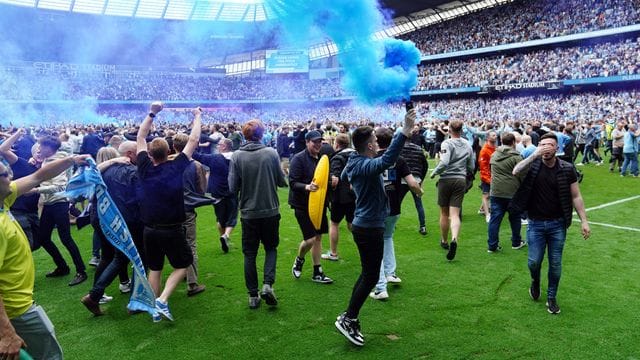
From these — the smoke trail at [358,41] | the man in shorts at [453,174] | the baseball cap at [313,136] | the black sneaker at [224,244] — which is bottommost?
the black sneaker at [224,244]

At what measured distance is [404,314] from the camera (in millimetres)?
4824

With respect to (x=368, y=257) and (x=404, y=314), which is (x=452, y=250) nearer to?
(x=404, y=314)

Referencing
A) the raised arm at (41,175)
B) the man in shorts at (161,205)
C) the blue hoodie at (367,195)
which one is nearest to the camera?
the raised arm at (41,175)

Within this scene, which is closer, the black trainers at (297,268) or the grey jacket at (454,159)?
the black trainers at (297,268)

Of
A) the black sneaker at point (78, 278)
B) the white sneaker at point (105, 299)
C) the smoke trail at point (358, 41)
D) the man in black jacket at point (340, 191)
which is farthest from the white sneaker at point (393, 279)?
the black sneaker at point (78, 278)

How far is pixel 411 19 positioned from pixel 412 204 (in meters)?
34.3

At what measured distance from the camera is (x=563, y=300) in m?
5.08

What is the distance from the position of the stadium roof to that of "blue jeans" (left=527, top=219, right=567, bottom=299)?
35.6 metres

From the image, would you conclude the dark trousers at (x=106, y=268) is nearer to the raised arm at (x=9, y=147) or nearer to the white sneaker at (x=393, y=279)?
the raised arm at (x=9, y=147)

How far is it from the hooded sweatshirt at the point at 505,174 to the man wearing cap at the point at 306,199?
2.73 metres

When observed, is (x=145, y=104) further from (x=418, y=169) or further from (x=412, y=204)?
(x=418, y=169)

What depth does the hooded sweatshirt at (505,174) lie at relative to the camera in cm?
677

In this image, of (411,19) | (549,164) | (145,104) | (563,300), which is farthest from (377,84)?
(145,104)

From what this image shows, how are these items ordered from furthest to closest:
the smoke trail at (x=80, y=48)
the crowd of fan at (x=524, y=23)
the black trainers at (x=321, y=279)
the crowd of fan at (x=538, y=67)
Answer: the smoke trail at (x=80, y=48) → the crowd of fan at (x=524, y=23) → the crowd of fan at (x=538, y=67) → the black trainers at (x=321, y=279)
